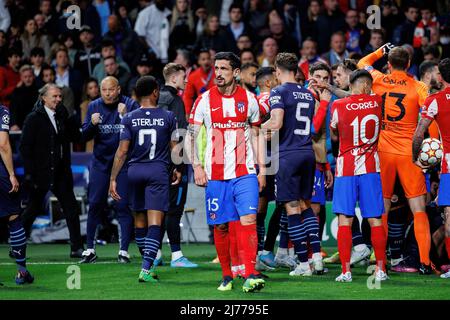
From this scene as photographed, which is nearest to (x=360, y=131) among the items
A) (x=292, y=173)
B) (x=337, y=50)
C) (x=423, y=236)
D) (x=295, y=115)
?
(x=295, y=115)

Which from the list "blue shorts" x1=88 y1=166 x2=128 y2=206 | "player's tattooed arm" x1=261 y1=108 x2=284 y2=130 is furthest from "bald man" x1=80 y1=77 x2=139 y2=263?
"player's tattooed arm" x1=261 y1=108 x2=284 y2=130

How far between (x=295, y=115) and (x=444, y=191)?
1.91 meters

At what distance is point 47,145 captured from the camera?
14.6m

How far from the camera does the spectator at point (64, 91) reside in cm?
1888

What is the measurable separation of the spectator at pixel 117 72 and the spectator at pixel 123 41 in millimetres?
1254

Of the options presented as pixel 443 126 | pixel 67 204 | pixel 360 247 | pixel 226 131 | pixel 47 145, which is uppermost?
pixel 226 131

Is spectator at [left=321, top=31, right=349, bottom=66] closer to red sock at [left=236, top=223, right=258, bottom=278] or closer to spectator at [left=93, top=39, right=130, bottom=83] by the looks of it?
spectator at [left=93, top=39, right=130, bottom=83]

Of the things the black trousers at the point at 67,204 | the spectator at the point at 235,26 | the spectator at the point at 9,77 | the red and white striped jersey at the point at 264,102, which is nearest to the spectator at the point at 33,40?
the spectator at the point at 9,77

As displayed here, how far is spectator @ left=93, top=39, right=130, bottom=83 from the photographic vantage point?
19047mm

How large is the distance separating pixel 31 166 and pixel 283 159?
4953 millimetres

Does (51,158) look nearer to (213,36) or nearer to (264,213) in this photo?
(264,213)

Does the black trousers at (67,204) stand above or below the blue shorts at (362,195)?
below

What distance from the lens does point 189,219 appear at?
17.4 meters

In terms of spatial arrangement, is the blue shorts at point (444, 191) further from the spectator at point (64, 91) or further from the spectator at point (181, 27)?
the spectator at point (181, 27)
